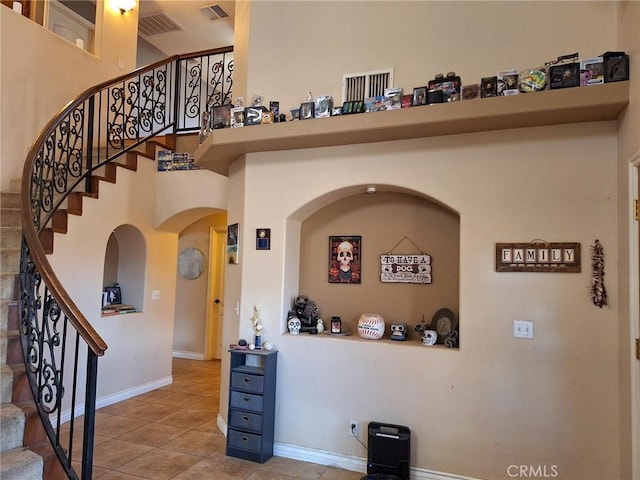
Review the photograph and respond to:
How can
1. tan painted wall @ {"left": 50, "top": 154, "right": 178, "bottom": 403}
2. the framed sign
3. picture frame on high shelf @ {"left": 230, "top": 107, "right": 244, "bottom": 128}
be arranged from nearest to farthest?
picture frame on high shelf @ {"left": 230, "top": 107, "right": 244, "bottom": 128}
the framed sign
tan painted wall @ {"left": 50, "top": 154, "right": 178, "bottom": 403}

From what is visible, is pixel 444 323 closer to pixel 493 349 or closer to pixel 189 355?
pixel 493 349

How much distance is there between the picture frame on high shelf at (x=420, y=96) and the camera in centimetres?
304

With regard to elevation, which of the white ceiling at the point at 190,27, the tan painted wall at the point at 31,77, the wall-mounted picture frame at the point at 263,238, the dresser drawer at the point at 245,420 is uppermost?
the white ceiling at the point at 190,27

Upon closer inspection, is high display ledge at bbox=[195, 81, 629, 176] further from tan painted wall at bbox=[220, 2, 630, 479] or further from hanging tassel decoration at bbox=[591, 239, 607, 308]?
hanging tassel decoration at bbox=[591, 239, 607, 308]

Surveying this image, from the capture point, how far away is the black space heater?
3.00m

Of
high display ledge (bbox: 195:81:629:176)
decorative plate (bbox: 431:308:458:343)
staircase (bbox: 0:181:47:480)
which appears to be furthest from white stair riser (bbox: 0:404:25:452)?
decorative plate (bbox: 431:308:458:343)

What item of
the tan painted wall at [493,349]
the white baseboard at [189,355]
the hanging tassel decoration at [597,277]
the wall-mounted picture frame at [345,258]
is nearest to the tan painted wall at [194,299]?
the white baseboard at [189,355]

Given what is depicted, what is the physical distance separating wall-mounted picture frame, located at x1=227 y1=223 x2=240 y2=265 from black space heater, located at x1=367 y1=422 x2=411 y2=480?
1886 mm

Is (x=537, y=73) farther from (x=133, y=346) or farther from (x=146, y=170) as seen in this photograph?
(x=133, y=346)

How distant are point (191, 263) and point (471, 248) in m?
5.31

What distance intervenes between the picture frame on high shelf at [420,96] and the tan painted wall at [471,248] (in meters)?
0.34

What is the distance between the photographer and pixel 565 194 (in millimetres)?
2902

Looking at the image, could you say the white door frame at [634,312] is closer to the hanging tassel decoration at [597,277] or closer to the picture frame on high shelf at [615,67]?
the hanging tassel decoration at [597,277]

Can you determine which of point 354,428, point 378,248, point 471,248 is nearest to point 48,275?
point 354,428
